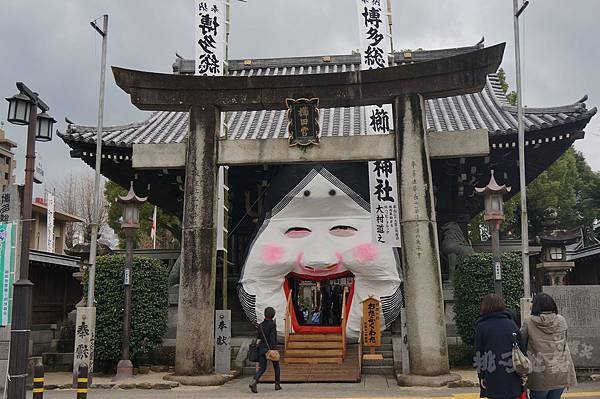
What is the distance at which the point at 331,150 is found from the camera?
11523 mm

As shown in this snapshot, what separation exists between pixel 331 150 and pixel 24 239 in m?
5.85

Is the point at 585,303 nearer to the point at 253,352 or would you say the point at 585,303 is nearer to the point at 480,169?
the point at 480,169

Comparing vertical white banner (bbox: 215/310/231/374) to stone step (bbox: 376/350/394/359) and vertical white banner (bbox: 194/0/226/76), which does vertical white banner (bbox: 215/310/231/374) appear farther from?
vertical white banner (bbox: 194/0/226/76)

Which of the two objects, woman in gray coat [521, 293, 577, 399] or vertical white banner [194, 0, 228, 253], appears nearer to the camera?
woman in gray coat [521, 293, 577, 399]

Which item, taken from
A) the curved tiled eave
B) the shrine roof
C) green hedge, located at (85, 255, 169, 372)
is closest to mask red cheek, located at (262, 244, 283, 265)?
green hedge, located at (85, 255, 169, 372)

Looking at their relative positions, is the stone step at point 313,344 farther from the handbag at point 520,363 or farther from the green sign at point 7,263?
the handbag at point 520,363

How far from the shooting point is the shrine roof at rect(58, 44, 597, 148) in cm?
1523

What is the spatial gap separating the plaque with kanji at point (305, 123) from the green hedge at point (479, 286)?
4.89 meters

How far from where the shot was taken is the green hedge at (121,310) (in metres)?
13.2

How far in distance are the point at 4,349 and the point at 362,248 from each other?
7.82 metres

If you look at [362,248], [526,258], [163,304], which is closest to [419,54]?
[362,248]

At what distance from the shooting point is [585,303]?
1166cm

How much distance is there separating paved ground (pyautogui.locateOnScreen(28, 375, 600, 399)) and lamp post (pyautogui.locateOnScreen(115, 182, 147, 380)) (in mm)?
1215

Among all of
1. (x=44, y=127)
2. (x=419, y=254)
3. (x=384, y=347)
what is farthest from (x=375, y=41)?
(x=44, y=127)
